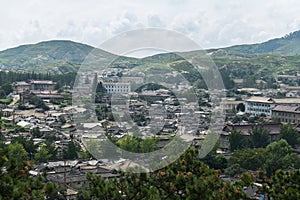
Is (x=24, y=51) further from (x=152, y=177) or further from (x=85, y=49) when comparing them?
(x=152, y=177)

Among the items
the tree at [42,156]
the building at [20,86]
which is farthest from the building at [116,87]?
the tree at [42,156]

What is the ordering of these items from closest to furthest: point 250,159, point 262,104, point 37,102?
1. point 250,159
2. point 37,102
3. point 262,104

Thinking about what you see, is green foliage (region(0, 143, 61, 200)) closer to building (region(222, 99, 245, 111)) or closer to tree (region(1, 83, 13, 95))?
building (region(222, 99, 245, 111))

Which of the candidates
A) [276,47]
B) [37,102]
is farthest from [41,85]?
[276,47]

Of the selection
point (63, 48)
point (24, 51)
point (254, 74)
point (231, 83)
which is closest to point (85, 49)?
point (63, 48)

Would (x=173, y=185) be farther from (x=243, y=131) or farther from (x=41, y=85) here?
(x=41, y=85)

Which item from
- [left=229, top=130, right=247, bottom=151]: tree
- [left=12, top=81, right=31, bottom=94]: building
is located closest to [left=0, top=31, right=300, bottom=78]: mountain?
[left=12, top=81, right=31, bottom=94]: building

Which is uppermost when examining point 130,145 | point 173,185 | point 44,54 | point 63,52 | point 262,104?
point 63,52

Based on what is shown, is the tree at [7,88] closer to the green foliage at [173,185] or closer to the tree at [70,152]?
the tree at [70,152]
